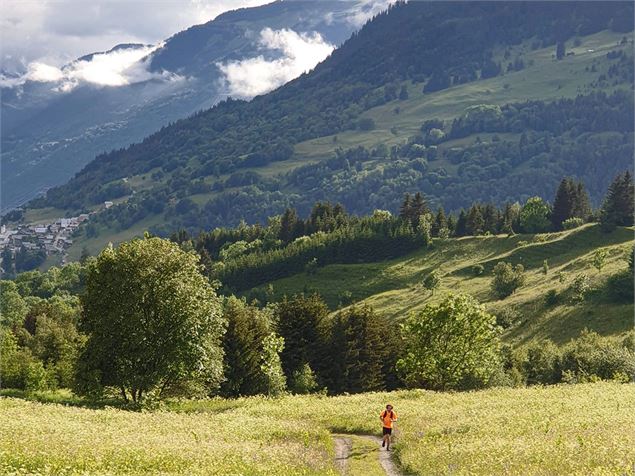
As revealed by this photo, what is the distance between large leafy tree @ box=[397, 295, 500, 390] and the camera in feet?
228

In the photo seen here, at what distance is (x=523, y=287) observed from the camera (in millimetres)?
144125

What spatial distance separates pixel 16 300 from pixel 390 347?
14610 cm

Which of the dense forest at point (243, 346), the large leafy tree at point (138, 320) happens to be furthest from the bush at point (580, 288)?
the large leafy tree at point (138, 320)

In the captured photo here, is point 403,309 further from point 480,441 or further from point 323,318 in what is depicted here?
point 480,441

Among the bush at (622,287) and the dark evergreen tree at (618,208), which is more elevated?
the dark evergreen tree at (618,208)

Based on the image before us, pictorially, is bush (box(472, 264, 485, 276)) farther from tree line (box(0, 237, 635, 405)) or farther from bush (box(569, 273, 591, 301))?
tree line (box(0, 237, 635, 405))

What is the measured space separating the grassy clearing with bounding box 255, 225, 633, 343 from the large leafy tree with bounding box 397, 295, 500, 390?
147 ft

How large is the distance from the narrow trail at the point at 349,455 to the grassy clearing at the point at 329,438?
43cm

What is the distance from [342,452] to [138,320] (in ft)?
70.5

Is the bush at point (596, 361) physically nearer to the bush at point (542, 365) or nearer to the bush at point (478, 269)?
the bush at point (542, 365)

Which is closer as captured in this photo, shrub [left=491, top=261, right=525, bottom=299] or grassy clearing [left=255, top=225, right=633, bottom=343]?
grassy clearing [left=255, top=225, right=633, bottom=343]

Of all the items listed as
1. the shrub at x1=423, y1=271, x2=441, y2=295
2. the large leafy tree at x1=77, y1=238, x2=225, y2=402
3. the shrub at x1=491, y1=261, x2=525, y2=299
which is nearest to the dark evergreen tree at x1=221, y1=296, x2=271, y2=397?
the large leafy tree at x1=77, y1=238, x2=225, y2=402

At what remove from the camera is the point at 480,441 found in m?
31.2

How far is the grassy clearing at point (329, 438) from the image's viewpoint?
2544 centimetres
